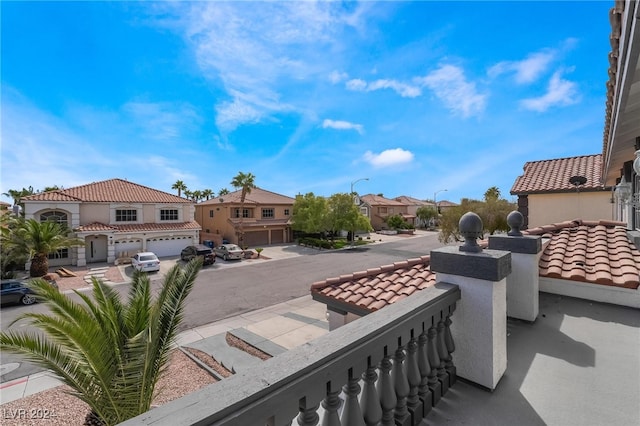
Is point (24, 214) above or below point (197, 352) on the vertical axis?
above

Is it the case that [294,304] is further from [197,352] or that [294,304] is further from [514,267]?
[514,267]

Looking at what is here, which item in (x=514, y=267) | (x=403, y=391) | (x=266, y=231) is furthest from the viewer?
(x=266, y=231)

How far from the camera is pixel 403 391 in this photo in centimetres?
207

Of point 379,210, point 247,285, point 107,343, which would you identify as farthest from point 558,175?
point 379,210

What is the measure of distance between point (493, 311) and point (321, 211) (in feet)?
101

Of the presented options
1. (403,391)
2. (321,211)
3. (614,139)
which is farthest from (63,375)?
(321,211)

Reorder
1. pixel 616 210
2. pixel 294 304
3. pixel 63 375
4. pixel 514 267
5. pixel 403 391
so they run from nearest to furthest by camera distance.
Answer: pixel 403 391 < pixel 514 267 < pixel 63 375 < pixel 616 210 < pixel 294 304

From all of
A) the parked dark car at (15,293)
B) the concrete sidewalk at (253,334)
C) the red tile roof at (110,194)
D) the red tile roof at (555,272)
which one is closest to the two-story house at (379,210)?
the red tile roof at (110,194)

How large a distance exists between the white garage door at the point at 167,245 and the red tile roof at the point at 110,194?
382 centimetres

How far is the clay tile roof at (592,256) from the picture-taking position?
14.3 ft

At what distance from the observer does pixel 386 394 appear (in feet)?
6.50

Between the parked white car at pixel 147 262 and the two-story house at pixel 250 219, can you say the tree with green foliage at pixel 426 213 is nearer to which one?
the two-story house at pixel 250 219

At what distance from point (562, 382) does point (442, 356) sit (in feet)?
3.87

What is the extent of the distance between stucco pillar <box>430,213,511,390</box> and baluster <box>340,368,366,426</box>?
1.44 meters
